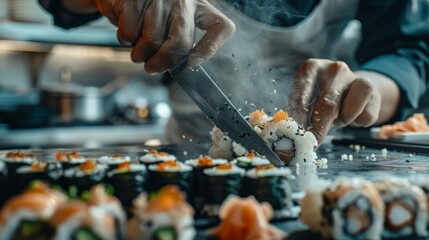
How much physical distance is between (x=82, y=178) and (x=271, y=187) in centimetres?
55

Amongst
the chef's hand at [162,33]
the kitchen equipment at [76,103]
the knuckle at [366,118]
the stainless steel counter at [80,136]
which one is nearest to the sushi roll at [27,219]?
the chef's hand at [162,33]

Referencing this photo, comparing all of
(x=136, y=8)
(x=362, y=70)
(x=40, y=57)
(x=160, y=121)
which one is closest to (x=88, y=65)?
(x=40, y=57)

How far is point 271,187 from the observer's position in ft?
4.95

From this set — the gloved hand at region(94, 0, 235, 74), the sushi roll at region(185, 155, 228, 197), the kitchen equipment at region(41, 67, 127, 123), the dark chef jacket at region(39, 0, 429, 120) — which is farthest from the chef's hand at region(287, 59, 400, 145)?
the kitchen equipment at region(41, 67, 127, 123)

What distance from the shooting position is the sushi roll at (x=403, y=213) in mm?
1312

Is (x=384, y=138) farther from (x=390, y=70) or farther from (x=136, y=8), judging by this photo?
(x=136, y=8)

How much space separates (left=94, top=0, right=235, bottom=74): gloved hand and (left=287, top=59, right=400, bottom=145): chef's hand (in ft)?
1.67

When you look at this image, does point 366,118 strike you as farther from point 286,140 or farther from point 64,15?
point 64,15

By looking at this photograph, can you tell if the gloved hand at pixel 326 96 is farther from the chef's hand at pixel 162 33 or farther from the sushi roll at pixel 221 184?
the sushi roll at pixel 221 184

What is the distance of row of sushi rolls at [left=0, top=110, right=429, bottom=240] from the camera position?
104 cm

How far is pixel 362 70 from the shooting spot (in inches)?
131

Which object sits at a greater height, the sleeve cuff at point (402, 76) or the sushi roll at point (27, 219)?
the sleeve cuff at point (402, 76)

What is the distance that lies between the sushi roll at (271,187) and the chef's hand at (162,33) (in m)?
0.67

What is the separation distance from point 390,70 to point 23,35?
339 cm
